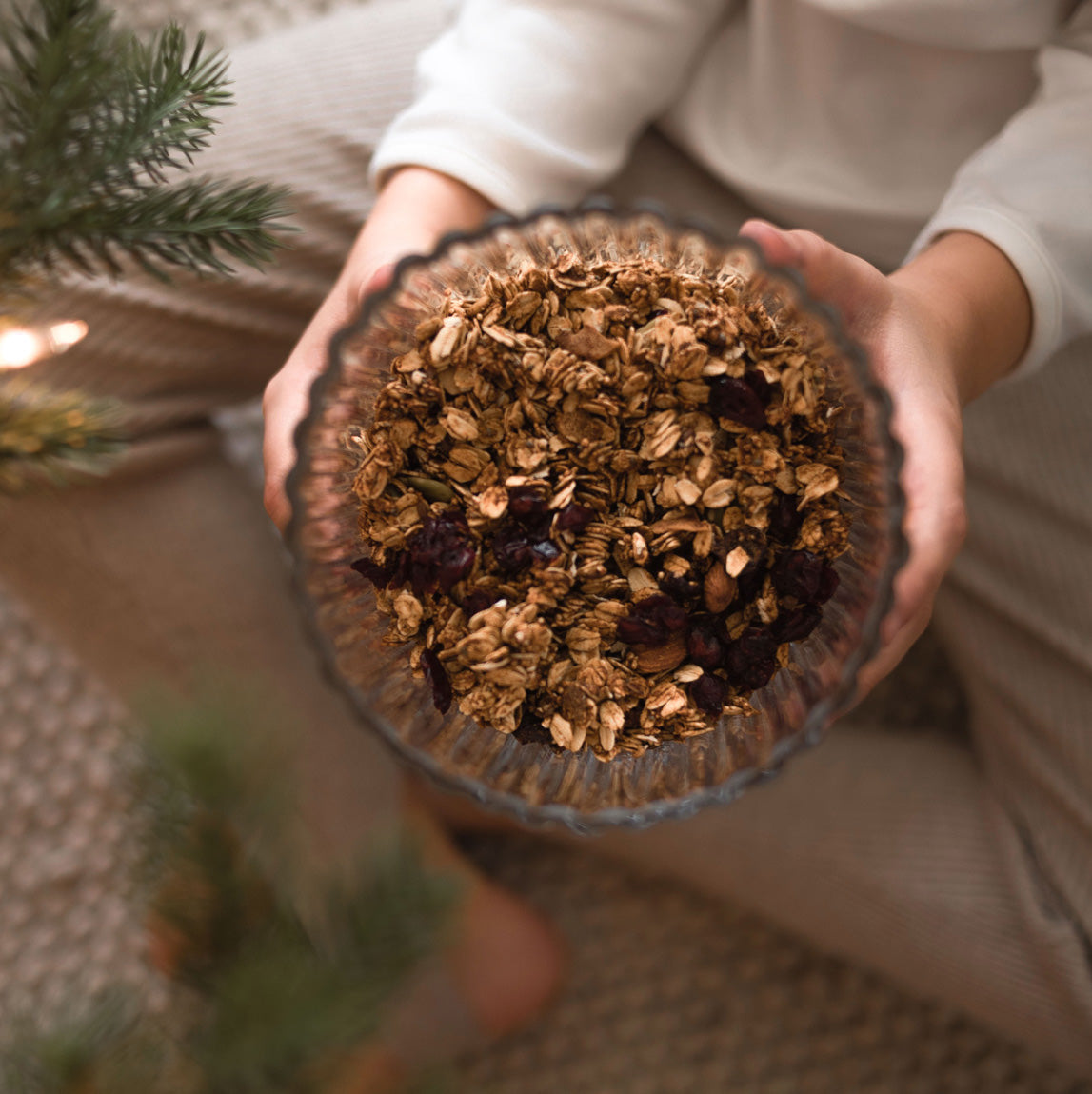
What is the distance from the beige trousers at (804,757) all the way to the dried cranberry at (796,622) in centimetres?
40

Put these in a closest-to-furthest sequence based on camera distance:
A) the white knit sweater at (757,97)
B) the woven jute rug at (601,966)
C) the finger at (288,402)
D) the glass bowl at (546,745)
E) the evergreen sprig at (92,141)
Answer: the evergreen sprig at (92,141) < the glass bowl at (546,745) < the finger at (288,402) < the white knit sweater at (757,97) < the woven jute rug at (601,966)

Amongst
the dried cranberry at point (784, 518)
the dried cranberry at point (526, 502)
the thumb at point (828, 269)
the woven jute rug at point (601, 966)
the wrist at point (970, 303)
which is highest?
the thumb at point (828, 269)

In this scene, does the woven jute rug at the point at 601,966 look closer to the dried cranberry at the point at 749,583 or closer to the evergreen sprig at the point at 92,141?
the dried cranberry at the point at 749,583

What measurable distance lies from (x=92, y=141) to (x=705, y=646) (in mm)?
339

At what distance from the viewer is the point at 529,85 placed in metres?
0.67

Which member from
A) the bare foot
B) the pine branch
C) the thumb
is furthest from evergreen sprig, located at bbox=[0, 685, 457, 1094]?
the bare foot

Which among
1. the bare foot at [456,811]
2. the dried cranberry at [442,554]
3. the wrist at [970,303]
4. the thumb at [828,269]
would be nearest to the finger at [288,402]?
the dried cranberry at [442,554]

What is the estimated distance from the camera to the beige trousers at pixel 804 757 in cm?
73

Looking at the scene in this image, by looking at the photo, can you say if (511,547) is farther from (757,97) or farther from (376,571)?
(757,97)

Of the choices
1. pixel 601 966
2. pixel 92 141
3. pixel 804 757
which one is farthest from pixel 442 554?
pixel 601 966

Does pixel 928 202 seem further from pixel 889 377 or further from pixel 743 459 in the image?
pixel 743 459

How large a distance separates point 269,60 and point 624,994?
1038mm

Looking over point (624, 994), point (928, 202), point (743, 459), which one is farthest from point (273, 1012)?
point (624, 994)

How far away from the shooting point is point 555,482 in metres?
0.45
